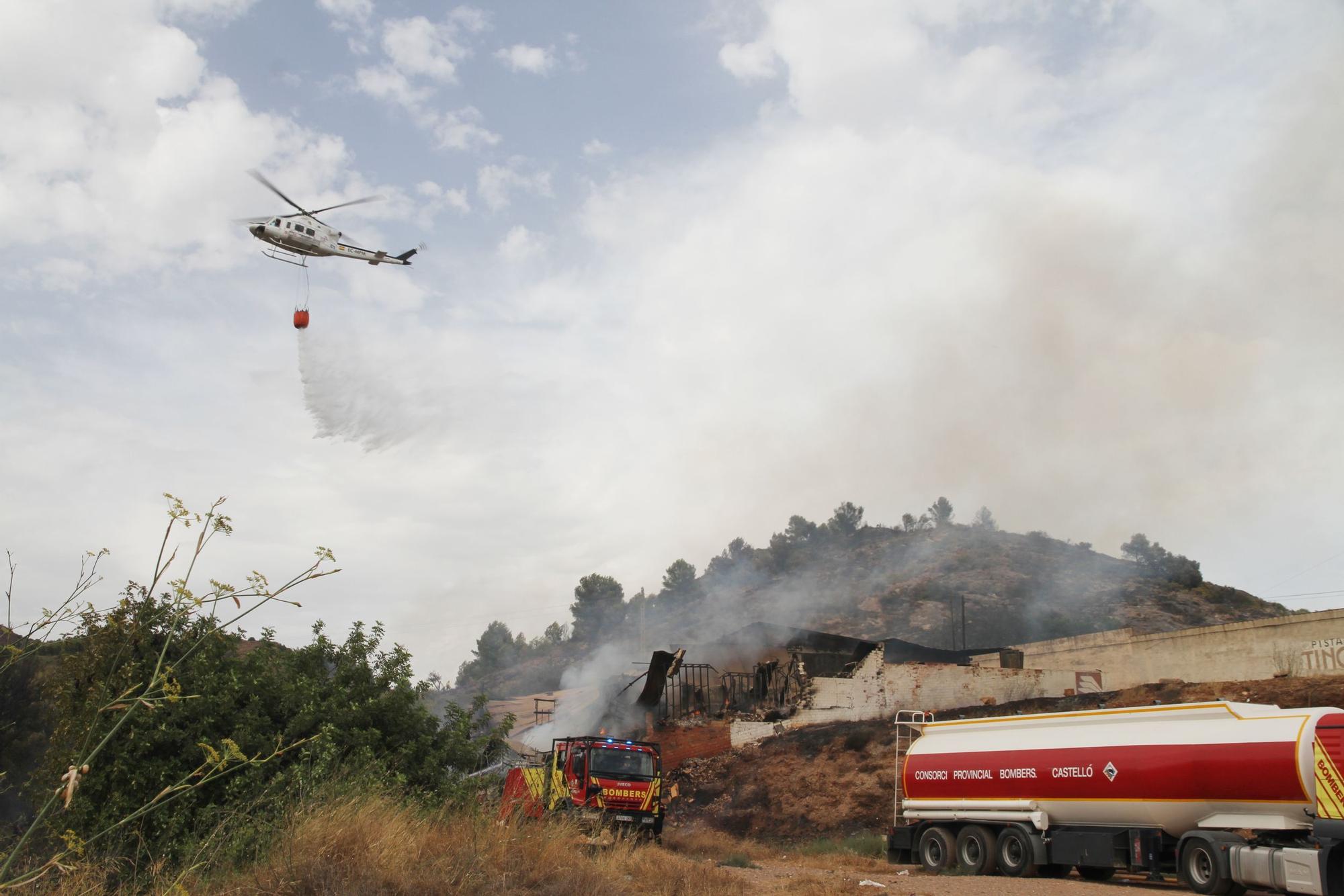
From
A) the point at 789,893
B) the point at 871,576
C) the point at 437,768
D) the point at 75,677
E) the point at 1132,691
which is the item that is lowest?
the point at 789,893

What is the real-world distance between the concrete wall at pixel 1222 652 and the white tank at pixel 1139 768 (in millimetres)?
17857

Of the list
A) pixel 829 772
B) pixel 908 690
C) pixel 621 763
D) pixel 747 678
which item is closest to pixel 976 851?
pixel 621 763

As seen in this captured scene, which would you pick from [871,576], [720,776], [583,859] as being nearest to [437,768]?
[583,859]

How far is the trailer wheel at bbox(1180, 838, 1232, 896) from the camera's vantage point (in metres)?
15.0

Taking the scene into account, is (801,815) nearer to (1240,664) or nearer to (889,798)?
(889,798)

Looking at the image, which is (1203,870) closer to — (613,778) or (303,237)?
(613,778)

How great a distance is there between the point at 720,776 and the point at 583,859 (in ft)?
84.4

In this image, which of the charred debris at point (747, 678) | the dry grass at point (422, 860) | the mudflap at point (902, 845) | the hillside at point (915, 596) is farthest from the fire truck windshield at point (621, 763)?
the hillside at point (915, 596)

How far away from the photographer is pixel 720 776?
119ft

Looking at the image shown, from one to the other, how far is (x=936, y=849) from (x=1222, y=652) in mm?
21014

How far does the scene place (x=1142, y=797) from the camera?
644 inches

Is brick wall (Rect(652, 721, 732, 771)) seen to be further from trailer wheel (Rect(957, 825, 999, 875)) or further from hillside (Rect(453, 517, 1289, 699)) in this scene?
hillside (Rect(453, 517, 1289, 699))

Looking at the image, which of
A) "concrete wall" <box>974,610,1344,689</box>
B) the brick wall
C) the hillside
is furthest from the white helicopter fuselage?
the hillside

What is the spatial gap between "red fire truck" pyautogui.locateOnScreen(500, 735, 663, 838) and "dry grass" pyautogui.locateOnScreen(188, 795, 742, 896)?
7.72m
